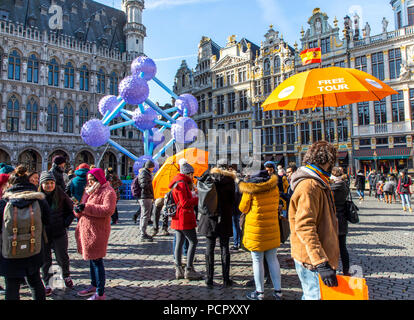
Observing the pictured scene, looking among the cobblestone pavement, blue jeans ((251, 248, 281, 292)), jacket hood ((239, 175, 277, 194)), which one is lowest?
the cobblestone pavement

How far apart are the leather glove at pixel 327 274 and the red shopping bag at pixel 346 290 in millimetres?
38

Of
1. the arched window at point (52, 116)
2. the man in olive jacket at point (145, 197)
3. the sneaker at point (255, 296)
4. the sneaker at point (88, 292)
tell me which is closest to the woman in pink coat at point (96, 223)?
the sneaker at point (88, 292)

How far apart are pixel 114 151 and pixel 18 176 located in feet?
98.6

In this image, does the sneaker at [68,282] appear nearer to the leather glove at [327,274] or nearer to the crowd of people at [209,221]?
the crowd of people at [209,221]

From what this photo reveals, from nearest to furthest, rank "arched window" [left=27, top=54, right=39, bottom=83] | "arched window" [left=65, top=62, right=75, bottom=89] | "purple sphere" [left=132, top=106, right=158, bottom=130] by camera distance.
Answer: "purple sphere" [left=132, top=106, right=158, bottom=130], "arched window" [left=27, top=54, right=39, bottom=83], "arched window" [left=65, top=62, right=75, bottom=89]

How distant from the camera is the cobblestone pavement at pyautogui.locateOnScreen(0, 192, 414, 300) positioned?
12.8ft

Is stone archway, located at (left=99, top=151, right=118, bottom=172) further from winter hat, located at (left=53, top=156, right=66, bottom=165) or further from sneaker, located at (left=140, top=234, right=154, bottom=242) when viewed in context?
winter hat, located at (left=53, top=156, right=66, bottom=165)

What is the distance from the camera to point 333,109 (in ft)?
86.2

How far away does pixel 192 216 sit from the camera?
4.51 meters

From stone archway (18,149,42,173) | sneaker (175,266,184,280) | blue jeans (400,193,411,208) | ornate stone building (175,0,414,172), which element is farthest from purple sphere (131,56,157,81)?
stone archway (18,149,42,173)

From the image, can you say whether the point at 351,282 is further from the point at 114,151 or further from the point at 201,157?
the point at 114,151

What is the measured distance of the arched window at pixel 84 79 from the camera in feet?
100.0

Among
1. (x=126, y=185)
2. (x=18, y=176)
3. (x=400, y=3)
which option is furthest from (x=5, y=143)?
(x=400, y=3)

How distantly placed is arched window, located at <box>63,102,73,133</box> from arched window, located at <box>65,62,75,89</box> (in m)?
1.84
